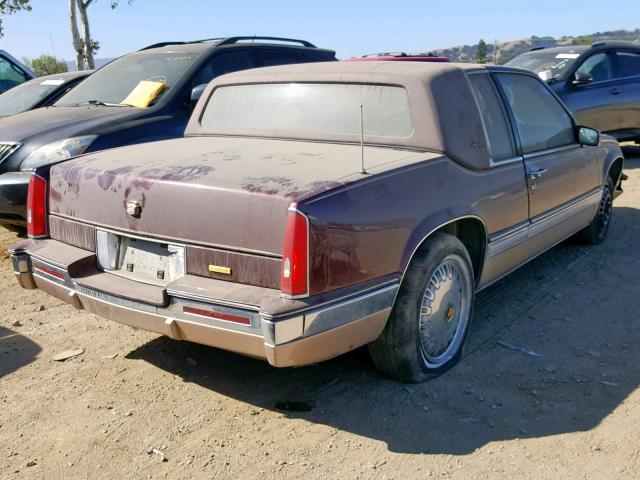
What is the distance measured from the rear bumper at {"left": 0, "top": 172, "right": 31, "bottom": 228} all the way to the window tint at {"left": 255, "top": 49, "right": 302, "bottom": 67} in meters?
2.87

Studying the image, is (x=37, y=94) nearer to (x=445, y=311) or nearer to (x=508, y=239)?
(x=508, y=239)

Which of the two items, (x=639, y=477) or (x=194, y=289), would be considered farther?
(x=194, y=289)

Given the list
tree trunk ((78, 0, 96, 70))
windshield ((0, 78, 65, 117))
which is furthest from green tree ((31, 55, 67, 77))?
windshield ((0, 78, 65, 117))

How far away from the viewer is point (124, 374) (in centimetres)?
384

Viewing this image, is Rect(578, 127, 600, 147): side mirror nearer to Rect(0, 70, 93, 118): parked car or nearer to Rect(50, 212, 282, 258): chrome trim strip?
Rect(50, 212, 282, 258): chrome trim strip

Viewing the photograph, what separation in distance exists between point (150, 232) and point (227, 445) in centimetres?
106

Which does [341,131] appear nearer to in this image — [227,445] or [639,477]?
[227,445]

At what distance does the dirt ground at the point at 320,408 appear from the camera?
9.77ft

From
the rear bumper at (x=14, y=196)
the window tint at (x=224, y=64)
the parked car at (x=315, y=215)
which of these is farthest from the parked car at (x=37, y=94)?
the parked car at (x=315, y=215)

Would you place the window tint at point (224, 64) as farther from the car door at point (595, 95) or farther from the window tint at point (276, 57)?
the car door at point (595, 95)

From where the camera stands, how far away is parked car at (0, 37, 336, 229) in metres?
5.89

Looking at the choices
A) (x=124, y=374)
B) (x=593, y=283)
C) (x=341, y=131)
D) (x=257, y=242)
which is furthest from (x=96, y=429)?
(x=593, y=283)

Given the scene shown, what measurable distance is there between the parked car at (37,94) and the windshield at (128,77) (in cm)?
118

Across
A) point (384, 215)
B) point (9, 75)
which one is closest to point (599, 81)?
point (384, 215)
